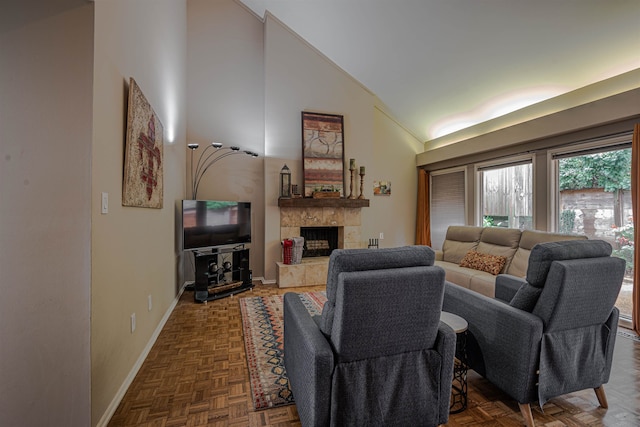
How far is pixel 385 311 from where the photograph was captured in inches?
52.4

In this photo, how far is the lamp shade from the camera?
15.6 feet

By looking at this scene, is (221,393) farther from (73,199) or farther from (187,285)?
(187,285)

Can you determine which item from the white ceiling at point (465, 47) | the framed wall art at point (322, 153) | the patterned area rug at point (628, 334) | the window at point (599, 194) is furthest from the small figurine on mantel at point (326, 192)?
the patterned area rug at point (628, 334)

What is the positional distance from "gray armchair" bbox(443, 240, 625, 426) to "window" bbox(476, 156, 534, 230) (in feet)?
8.72

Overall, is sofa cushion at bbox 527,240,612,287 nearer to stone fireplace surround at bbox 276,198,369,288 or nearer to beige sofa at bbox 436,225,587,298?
beige sofa at bbox 436,225,587,298

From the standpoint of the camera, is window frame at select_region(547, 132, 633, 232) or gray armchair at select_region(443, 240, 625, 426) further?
window frame at select_region(547, 132, 633, 232)

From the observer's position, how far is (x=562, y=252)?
1.62 metres

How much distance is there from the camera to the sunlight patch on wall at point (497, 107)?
12.1ft

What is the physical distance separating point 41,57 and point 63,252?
3.12 feet

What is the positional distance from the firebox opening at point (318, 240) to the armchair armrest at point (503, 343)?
132 inches

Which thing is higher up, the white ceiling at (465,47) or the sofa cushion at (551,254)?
the white ceiling at (465,47)

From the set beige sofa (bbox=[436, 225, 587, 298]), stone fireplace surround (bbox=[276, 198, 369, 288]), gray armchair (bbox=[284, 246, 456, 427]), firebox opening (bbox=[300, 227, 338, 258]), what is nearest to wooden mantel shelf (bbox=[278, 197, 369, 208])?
stone fireplace surround (bbox=[276, 198, 369, 288])

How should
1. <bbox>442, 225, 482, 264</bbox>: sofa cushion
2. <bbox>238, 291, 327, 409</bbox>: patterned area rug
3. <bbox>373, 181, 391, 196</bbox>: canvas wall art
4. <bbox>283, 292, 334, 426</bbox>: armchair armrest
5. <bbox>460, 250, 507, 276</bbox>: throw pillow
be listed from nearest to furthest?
<bbox>283, 292, 334, 426</bbox>: armchair armrest, <bbox>238, 291, 327, 409</bbox>: patterned area rug, <bbox>460, 250, 507, 276</bbox>: throw pillow, <bbox>442, 225, 482, 264</bbox>: sofa cushion, <bbox>373, 181, 391, 196</bbox>: canvas wall art

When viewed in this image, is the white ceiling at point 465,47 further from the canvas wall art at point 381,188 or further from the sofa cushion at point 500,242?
the sofa cushion at point 500,242
